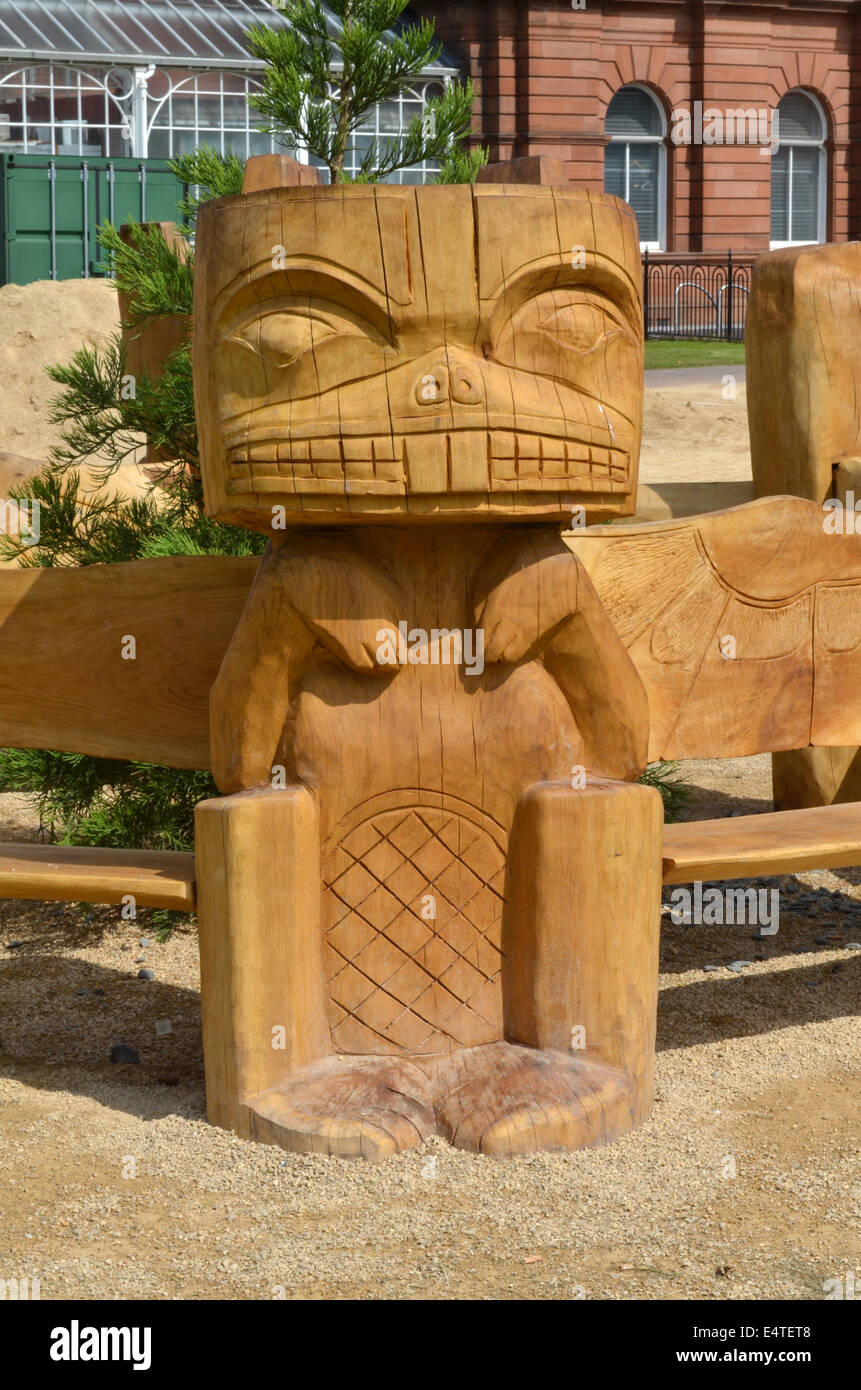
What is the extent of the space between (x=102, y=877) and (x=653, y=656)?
3.95ft

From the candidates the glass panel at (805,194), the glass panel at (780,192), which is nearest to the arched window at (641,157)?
the glass panel at (780,192)

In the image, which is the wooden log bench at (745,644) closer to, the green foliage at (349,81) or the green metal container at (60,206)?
the green foliage at (349,81)

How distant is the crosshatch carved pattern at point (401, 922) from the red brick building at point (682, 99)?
63.9 ft

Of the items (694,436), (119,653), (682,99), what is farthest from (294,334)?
(682,99)

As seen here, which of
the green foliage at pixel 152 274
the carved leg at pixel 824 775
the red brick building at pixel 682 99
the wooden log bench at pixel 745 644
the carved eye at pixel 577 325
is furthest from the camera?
the red brick building at pixel 682 99

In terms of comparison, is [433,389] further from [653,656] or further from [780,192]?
[780,192]

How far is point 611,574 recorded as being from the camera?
10.7 ft

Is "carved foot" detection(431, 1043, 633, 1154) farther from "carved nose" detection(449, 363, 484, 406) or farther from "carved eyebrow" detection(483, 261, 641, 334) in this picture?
"carved eyebrow" detection(483, 261, 641, 334)

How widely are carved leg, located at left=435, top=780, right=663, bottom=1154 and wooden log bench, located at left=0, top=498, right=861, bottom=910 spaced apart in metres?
0.19

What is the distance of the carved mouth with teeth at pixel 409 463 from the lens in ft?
8.55

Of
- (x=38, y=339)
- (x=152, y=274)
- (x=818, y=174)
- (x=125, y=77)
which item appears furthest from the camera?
(x=818, y=174)

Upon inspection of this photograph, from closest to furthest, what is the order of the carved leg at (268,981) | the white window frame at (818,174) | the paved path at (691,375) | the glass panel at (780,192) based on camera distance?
the carved leg at (268,981) < the paved path at (691,375) < the white window frame at (818,174) < the glass panel at (780,192)

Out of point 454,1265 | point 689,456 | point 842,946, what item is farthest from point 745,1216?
point 689,456

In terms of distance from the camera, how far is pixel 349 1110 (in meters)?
2.80
